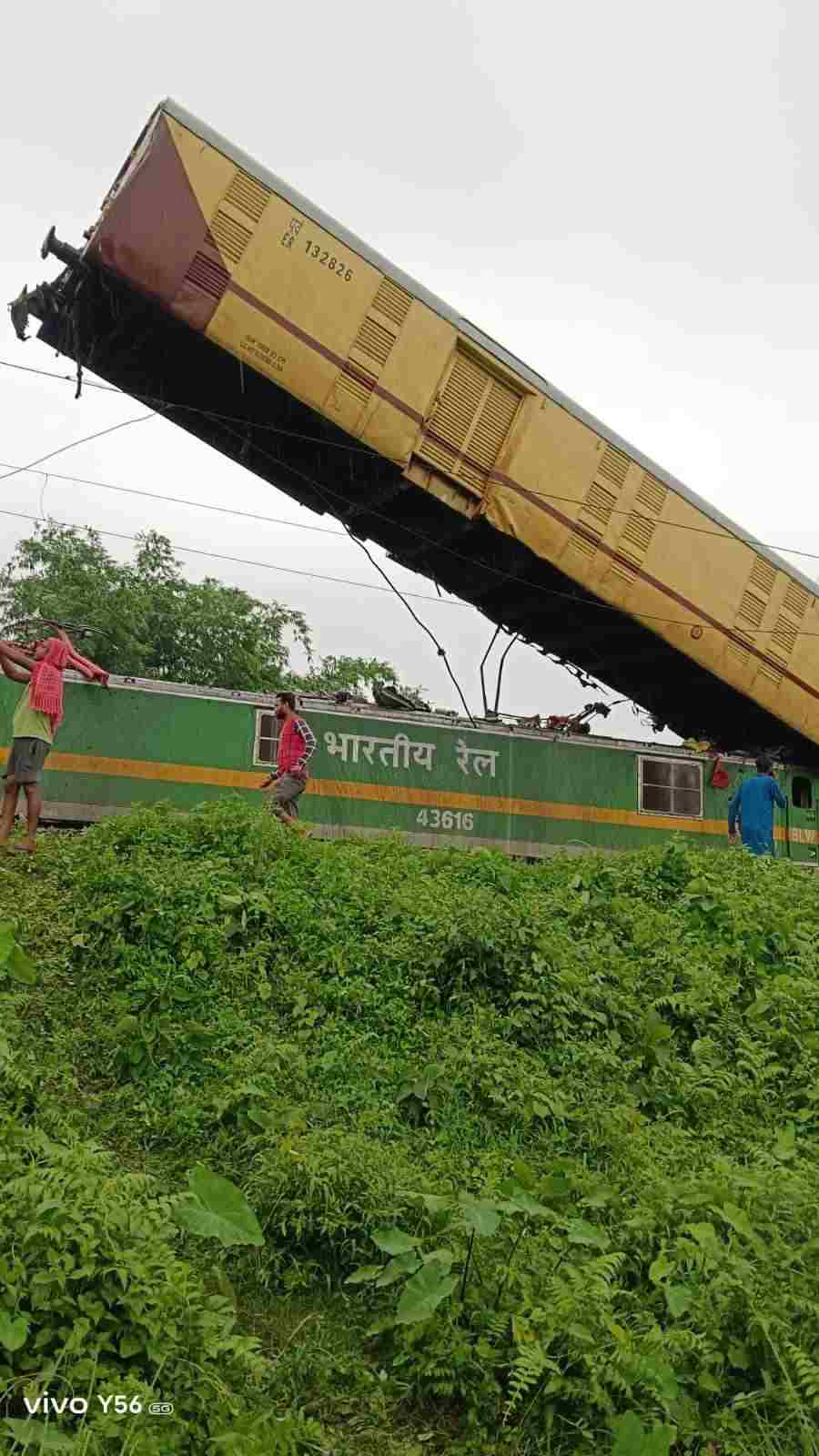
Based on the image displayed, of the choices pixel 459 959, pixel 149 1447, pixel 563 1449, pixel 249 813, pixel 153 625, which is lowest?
pixel 563 1449

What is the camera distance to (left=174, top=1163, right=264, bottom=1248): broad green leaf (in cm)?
429

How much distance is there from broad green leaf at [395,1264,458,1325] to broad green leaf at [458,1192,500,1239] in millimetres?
213

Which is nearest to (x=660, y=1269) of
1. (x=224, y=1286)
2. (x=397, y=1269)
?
(x=397, y=1269)

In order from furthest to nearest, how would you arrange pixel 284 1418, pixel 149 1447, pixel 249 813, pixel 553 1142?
pixel 249 813 → pixel 553 1142 → pixel 284 1418 → pixel 149 1447

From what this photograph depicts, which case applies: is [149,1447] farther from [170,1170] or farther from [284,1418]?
[170,1170]

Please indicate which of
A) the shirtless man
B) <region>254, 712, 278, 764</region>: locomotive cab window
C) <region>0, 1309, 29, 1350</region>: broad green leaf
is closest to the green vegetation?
<region>0, 1309, 29, 1350</region>: broad green leaf

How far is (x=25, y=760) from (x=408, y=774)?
5.31 metres

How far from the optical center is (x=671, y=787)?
15.2 meters

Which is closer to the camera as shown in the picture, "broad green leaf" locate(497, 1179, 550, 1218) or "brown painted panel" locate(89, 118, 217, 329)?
"broad green leaf" locate(497, 1179, 550, 1218)

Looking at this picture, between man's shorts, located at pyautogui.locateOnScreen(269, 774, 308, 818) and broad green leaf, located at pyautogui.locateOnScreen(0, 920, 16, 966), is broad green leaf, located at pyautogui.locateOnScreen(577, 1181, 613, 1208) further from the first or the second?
man's shorts, located at pyautogui.locateOnScreen(269, 774, 308, 818)

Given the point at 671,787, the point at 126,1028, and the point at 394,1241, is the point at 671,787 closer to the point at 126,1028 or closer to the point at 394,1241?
the point at 126,1028

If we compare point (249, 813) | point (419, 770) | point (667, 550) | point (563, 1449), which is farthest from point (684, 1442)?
point (667, 550)

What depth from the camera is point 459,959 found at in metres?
7.38

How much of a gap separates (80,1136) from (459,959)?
2778mm
